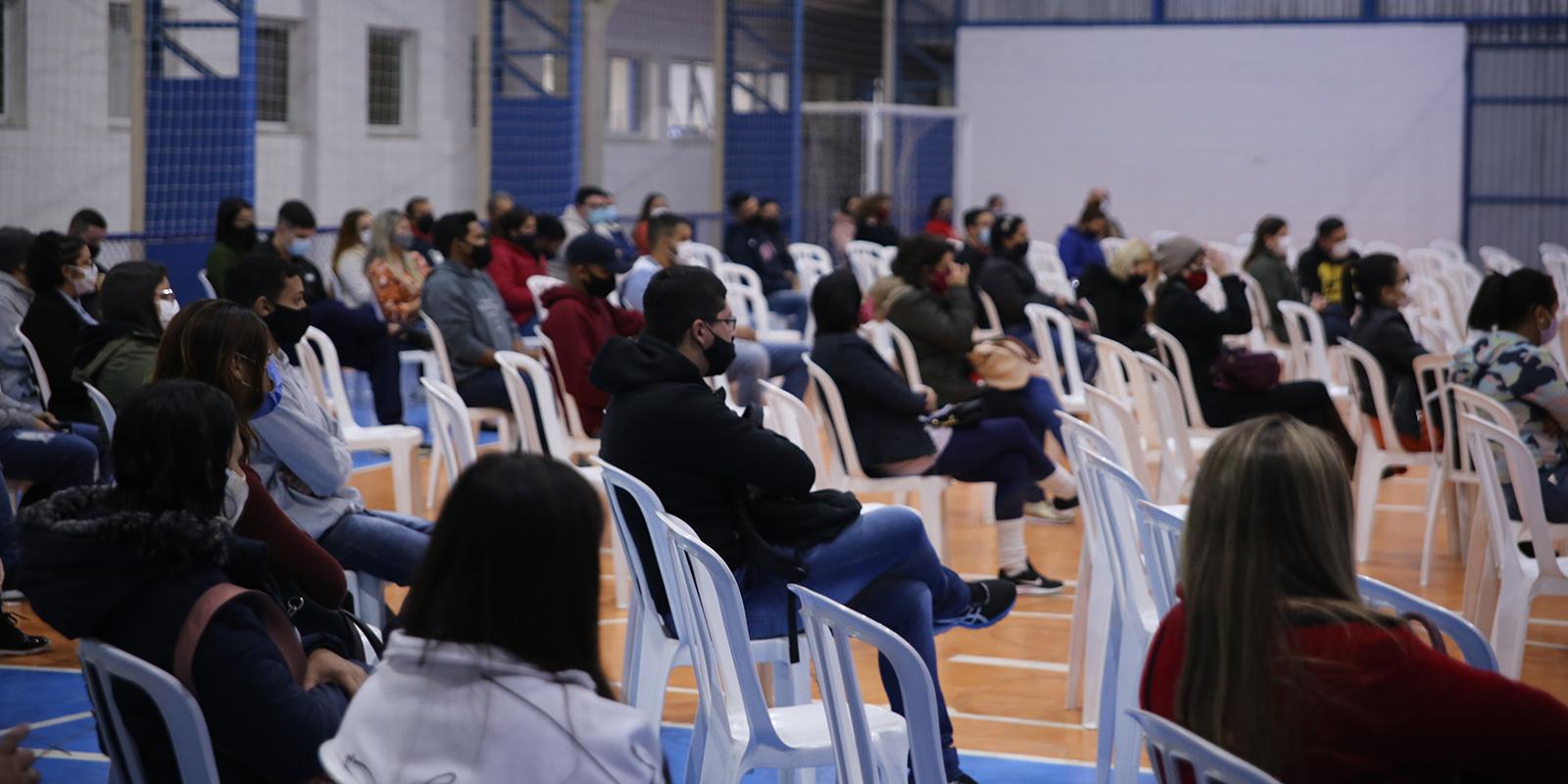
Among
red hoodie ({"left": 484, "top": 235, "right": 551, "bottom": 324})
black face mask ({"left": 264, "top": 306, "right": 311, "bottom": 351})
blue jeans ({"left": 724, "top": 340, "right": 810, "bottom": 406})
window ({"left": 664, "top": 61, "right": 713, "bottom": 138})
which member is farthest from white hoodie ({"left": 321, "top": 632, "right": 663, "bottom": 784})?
window ({"left": 664, "top": 61, "right": 713, "bottom": 138})

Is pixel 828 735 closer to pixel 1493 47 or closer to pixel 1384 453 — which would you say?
pixel 1384 453

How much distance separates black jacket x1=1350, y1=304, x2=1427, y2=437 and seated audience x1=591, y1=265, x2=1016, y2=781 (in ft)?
9.97

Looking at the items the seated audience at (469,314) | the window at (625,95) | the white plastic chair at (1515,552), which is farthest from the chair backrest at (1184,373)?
the window at (625,95)

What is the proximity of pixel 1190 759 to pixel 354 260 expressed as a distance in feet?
26.0

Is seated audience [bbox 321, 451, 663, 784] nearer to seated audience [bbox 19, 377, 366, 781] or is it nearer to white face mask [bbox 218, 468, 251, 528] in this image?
seated audience [bbox 19, 377, 366, 781]

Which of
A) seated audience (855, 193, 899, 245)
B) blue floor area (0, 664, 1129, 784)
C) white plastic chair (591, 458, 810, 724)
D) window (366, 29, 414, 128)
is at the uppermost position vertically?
window (366, 29, 414, 128)

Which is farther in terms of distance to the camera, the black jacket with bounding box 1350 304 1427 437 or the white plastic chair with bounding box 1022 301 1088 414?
the white plastic chair with bounding box 1022 301 1088 414

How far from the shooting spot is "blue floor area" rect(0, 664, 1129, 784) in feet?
12.6

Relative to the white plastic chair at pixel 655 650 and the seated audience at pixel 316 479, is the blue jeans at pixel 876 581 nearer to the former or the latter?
the white plastic chair at pixel 655 650

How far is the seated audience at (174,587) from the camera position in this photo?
7.63 feet

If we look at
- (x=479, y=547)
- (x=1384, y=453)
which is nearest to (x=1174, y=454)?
(x=1384, y=453)

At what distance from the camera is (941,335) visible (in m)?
6.50

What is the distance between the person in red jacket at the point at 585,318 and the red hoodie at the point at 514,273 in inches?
81.6

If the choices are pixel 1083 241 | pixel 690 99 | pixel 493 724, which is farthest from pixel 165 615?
pixel 690 99
